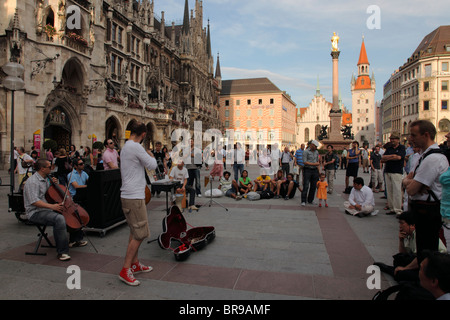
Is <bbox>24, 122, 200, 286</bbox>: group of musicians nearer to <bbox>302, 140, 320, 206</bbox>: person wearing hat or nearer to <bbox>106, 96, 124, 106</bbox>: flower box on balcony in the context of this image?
<bbox>302, 140, 320, 206</bbox>: person wearing hat

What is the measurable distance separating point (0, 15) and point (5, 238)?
19880 millimetres

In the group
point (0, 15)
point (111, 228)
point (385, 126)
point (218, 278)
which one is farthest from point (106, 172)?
point (385, 126)

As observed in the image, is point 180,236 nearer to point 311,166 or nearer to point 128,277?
point 128,277

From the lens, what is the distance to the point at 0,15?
19.4 metres

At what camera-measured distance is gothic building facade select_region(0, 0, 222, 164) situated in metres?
19.1

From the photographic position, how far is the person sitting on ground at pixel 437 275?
2459 millimetres

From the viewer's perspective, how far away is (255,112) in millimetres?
78250

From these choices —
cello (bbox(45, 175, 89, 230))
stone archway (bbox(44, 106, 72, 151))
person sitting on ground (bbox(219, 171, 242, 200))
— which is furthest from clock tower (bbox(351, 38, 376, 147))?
cello (bbox(45, 175, 89, 230))

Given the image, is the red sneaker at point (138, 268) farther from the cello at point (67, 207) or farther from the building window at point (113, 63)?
the building window at point (113, 63)

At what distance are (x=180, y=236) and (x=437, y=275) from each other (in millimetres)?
3857

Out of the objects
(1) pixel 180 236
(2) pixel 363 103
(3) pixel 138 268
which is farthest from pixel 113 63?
(2) pixel 363 103

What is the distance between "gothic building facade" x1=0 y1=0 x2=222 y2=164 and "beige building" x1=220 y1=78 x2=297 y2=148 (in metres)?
36.6

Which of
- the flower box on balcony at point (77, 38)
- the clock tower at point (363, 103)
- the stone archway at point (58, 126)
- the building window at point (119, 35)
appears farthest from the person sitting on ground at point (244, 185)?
the clock tower at point (363, 103)

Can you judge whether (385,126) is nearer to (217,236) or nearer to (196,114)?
(196,114)
